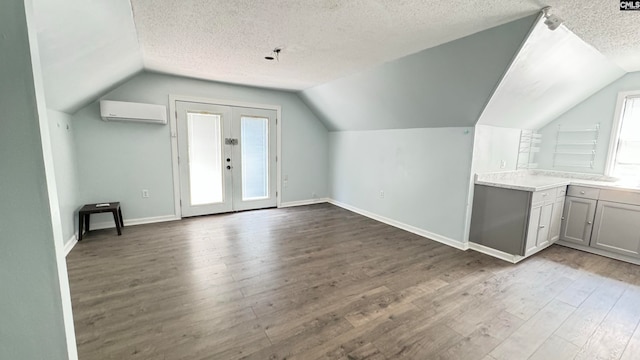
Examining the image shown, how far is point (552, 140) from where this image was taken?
170 inches

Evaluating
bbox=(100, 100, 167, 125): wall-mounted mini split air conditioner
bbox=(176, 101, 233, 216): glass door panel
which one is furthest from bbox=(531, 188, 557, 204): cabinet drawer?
bbox=(100, 100, 167, 125): wall-mounted mini split air conditioner

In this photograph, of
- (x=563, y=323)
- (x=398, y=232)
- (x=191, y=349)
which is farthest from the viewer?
(x=398, y=232)

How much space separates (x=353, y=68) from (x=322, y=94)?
1.31 m

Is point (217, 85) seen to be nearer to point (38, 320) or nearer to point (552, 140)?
point (38, 320)

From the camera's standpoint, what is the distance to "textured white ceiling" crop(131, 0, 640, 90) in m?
Result: 1.93

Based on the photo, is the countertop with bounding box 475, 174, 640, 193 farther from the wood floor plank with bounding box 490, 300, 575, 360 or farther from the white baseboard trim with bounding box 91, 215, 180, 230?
the white baseboard trim with bounding box 91, 215, 180, 230

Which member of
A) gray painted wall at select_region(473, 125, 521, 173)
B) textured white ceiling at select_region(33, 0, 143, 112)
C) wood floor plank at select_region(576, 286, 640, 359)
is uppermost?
textured white ceiling at select_region(33, 0, 143, 112)

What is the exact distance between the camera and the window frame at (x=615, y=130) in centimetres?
362

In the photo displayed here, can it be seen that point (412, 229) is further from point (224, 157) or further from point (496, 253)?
point (224, 157)

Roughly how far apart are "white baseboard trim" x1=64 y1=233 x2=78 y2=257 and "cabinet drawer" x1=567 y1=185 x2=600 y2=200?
20.9 ft

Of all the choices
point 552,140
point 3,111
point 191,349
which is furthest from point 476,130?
point 3,111

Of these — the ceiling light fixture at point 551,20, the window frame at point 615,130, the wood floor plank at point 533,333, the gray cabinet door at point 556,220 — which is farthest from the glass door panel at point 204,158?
the window frame at point 615,130

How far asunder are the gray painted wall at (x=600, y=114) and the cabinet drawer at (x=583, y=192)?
2.82ft

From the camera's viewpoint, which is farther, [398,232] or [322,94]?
[322,94]
